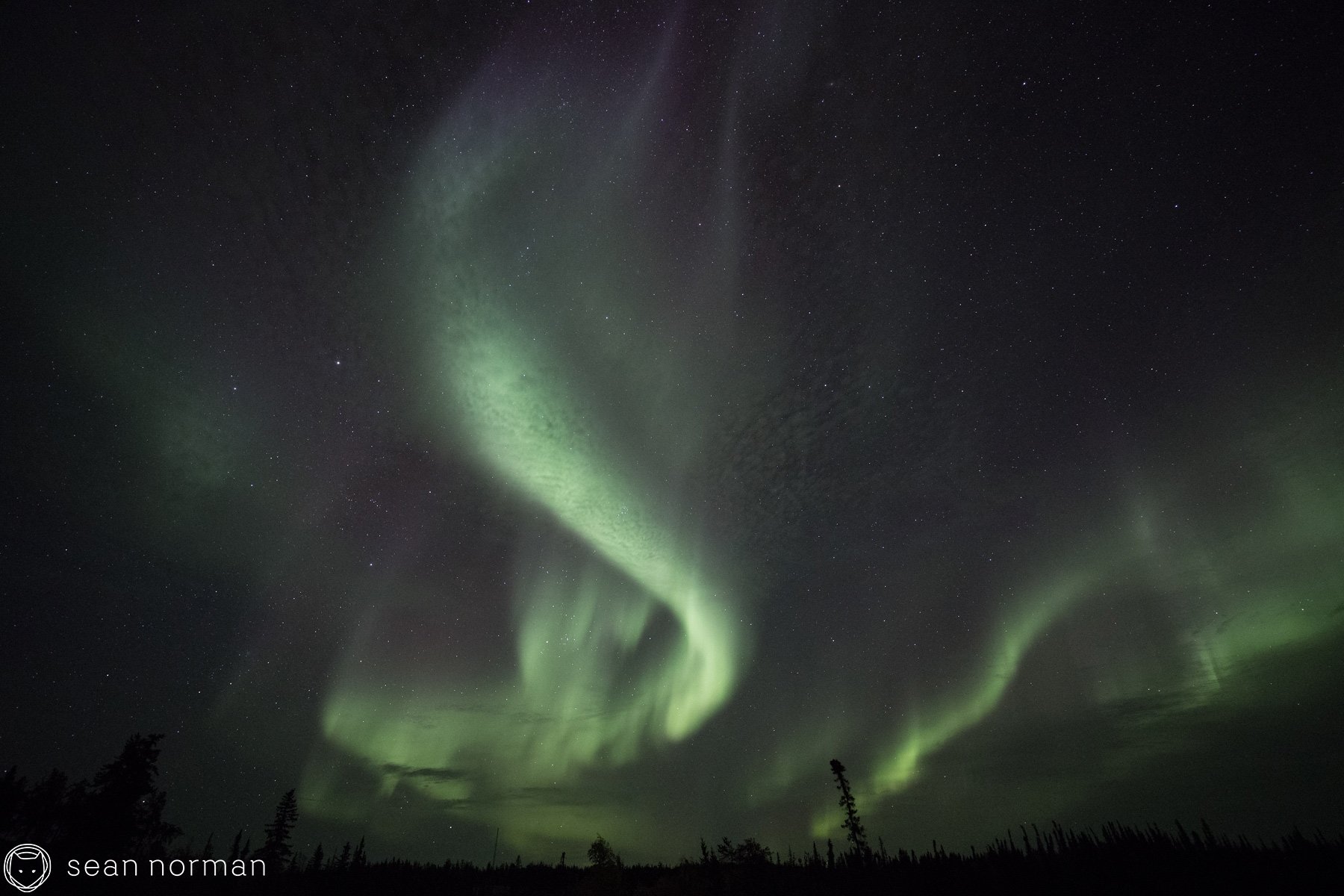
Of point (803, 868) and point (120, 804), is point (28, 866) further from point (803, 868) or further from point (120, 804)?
Result: point (803, 868)

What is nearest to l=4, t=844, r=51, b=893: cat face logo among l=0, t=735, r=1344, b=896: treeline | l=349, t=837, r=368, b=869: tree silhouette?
l=0, t=735, r=1344, b=896: treeline

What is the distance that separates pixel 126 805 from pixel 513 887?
6527 centimetres

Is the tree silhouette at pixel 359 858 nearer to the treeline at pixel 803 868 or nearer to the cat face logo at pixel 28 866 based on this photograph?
the treeline at pixel 803 868

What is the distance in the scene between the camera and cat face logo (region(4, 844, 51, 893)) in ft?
150

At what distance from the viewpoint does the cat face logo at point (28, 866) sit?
4565 centimetres

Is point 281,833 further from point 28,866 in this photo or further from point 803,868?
point 803,868

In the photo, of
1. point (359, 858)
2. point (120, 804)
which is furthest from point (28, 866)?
point (359, 858)

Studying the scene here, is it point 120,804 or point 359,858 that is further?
point 359,858

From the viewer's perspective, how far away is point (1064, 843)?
287 ft

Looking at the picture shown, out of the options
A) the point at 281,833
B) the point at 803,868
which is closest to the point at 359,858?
the point at 281,833

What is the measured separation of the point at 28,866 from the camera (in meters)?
55.4

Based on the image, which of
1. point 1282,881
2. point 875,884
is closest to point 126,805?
point 875,884

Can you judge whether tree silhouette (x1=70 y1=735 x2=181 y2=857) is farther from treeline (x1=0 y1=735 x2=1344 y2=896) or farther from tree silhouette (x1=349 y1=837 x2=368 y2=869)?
tree silhouette (x1=349 y1=837 x2=368 y2=869)

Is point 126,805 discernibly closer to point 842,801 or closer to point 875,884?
point 875,884
